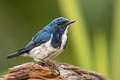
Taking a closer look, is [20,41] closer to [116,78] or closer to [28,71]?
[116,78]

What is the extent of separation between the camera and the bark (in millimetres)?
6000

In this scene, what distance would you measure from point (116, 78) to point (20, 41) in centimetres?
235

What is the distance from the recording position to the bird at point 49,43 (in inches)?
247

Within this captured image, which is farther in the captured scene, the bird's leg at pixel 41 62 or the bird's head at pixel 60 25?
the bird's head at pixel 60 25

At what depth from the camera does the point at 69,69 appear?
6.23 m

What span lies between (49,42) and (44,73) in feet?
1.25

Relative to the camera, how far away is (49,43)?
6.34 meters

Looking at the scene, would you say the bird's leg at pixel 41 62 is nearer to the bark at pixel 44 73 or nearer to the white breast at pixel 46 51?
the white breast at pixel 46 51

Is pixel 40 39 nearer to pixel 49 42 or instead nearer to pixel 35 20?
pixel 49 42

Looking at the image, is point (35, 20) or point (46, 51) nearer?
point (46, 51)

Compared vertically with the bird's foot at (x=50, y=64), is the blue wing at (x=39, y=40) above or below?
above

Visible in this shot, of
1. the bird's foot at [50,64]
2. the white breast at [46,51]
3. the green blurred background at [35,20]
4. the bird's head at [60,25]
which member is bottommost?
the bird's foot at [50,64]

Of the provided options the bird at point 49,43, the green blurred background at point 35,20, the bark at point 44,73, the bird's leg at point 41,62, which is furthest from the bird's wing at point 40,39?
the green blurred background at point 35,20

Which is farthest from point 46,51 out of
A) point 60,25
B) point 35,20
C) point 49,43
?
point 35,20
